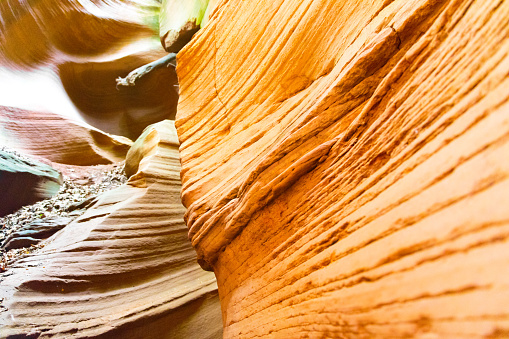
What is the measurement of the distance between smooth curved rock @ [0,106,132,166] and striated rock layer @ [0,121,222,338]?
2.90m

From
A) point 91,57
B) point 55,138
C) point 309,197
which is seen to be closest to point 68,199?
point 55,138

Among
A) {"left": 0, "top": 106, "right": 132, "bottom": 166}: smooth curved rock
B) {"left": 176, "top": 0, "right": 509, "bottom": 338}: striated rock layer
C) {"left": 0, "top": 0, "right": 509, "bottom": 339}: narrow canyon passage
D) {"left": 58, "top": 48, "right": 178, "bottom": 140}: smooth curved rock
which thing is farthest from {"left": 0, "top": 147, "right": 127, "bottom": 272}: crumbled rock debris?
{"left": 176, "top": 0, "right": 509, "bottom": 338}: striated rock layer

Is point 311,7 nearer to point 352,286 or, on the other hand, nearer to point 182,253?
point 352,286

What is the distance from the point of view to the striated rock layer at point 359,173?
0.97 meters

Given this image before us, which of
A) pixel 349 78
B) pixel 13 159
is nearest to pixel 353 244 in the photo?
pixel 349 78

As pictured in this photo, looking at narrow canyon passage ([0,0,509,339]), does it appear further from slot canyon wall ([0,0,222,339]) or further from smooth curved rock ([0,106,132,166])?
smooth curved rock ([0,106,132,166])

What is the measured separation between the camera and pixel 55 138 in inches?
272

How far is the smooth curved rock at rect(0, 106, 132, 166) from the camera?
21.2 feet

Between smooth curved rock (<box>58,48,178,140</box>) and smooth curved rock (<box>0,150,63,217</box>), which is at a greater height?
smooth curved rock (<box>58,48,178,140</box>)

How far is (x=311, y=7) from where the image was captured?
95.1 inches

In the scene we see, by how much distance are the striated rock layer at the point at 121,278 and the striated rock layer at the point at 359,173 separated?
1318mm

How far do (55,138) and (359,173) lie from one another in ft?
24.1

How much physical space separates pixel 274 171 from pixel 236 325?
123 cm

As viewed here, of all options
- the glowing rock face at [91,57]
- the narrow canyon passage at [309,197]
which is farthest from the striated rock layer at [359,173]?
the glowing rock face at [91,57]
